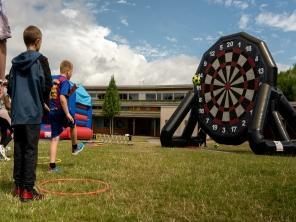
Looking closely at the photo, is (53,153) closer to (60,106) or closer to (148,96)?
(60,106)

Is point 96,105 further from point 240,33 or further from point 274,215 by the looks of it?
point 274,215

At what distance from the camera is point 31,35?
4.56 metres

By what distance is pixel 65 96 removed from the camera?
6453 millimetres

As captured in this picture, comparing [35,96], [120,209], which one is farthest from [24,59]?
[120,209]

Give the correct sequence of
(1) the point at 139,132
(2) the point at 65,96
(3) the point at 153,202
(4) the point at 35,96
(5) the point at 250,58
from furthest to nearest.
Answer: (1) the point at 139,132, (5) the point at 250,58, (2) the point at 65,96, (4) the point at 35,96, (3) the point at 153,202

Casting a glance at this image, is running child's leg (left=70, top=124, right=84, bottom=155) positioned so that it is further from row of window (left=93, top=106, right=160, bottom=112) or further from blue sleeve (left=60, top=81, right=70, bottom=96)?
row of window (left=93, top=106, right=160, bottom=112)

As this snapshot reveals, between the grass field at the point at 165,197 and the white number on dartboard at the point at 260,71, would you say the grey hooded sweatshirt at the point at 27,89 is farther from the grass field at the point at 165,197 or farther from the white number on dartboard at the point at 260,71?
the white number on dartboard at the point at 260,71

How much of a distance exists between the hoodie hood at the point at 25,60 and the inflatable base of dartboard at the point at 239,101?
911cm

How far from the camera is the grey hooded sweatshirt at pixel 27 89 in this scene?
4.37 metres

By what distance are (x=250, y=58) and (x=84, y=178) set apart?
965 centimetres

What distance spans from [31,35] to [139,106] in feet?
168

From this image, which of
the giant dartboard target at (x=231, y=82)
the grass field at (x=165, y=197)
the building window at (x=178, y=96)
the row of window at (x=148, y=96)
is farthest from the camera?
the row of window at (x=148, y=96)

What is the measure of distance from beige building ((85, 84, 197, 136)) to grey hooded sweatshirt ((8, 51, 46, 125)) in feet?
157

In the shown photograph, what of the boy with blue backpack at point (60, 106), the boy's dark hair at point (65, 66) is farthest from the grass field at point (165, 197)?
the boy's dark hair at point (65, 66)
